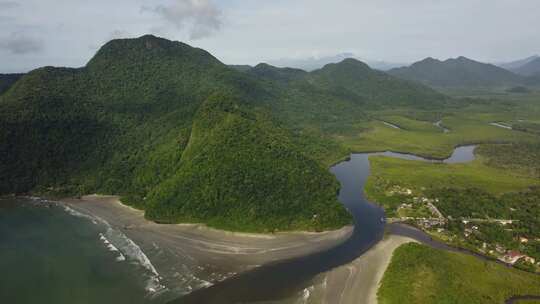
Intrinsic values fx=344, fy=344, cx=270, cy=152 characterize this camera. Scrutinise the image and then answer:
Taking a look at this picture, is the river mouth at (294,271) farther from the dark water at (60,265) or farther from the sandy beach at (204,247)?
the dark water at (60,265)

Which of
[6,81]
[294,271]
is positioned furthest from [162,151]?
[6,81]

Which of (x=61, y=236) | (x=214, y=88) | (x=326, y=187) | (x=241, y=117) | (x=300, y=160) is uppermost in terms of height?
(x=214, y=88)

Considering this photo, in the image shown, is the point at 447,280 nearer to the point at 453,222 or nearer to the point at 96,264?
the point at 453,222

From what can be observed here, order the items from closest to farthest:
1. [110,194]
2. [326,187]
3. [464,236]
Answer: [464,236]
[326,187]
[110,194]

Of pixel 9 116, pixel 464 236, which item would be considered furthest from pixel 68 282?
pixel 464 236

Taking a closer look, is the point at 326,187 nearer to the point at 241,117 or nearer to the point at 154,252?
the point at 241,117

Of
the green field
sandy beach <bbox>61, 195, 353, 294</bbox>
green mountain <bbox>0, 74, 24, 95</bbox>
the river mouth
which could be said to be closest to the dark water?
sandy beach <bbox>61, 195, 353, 294</bbox>

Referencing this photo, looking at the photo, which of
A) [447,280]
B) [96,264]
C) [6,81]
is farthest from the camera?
[6,81]
